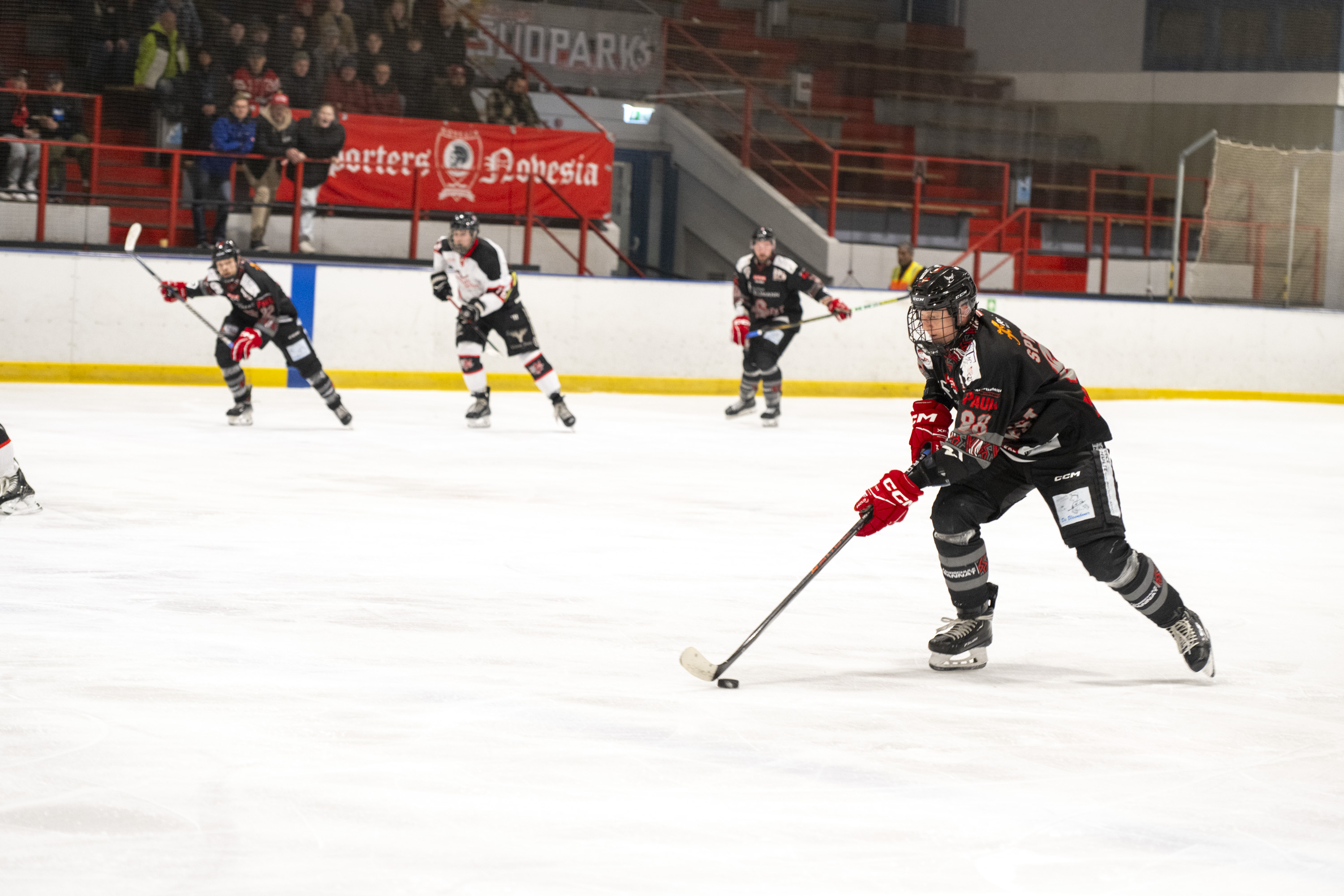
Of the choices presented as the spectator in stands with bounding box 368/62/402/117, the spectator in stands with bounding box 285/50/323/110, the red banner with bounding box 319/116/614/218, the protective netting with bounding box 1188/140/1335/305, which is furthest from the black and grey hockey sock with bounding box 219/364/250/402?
the protective netting with bounding box 1188/140/1335/305

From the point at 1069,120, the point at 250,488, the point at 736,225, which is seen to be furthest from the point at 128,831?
the point at 1069,120

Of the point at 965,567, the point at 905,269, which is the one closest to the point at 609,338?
the point at 905,269

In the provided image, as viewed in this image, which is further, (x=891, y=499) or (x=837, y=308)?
(x=837, y=308)

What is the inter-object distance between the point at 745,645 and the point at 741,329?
719 cm

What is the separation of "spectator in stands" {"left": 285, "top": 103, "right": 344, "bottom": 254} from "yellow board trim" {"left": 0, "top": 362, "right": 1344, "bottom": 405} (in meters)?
1.32

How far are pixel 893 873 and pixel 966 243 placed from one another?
13701 millimetres

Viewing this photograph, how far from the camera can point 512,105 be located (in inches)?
543

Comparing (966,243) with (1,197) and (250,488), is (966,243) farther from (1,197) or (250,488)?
(250,488)

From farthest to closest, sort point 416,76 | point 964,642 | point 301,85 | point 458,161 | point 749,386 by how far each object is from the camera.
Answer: point 416,76, point 458,161, point 301,85, point 749,386, point 964,642

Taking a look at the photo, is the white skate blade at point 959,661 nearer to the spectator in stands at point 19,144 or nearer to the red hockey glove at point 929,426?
the red hockey glove at point 929,426

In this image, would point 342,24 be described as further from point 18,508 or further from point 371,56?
point 18,508

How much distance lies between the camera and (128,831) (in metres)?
2.39

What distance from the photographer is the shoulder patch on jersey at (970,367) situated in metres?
3.41

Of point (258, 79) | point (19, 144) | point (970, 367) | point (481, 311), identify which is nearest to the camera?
point (970, 367)
